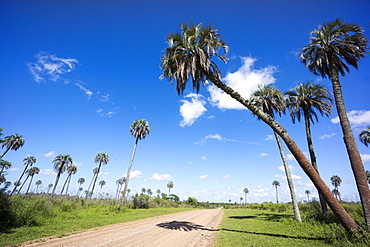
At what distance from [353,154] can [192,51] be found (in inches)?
436

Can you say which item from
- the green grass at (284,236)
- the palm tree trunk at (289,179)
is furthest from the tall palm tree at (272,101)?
the green grass at (284,236)

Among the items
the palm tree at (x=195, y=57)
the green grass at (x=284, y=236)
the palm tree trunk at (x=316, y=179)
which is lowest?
the green grass at (x=284, y=236)

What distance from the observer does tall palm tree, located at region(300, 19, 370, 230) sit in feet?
30.1

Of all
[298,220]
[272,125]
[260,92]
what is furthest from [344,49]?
[298,220]

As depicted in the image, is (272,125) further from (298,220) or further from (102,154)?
(102,154)

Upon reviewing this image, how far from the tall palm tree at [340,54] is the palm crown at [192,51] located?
691cm

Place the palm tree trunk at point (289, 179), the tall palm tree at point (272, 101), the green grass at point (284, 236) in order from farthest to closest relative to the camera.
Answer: the tall palm tree at point (272, 101), the palm tree trunk at point (289, 179), the green grass at point (284, 236)

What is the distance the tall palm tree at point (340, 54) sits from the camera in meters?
9.16

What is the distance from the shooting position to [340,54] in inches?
441

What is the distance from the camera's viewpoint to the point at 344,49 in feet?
36.2

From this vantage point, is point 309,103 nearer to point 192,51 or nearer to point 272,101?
point 272,101

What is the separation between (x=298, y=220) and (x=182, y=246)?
44.7 ft

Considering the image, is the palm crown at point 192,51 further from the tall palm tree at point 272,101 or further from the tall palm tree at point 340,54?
the tall palm tree at point 272,101

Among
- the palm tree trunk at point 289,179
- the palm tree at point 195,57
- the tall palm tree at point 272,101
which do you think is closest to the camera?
the palm tree at point 195,57
